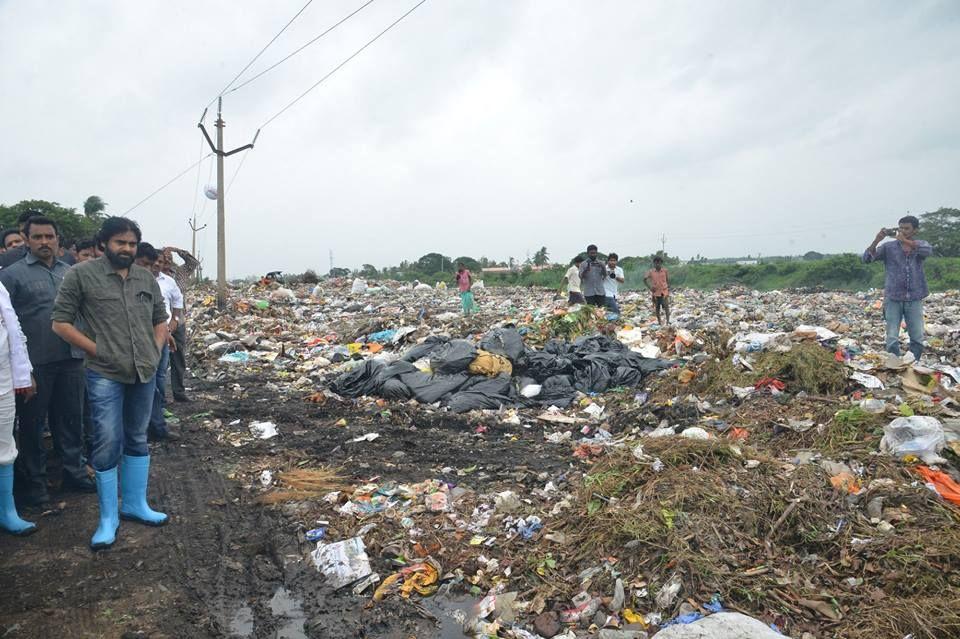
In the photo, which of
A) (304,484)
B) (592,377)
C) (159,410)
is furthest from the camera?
(592,377)

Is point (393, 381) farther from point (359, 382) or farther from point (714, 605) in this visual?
point (714, 605)

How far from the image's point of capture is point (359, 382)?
649 cm

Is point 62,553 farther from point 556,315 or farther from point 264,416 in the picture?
point 556,315

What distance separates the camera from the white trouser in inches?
108

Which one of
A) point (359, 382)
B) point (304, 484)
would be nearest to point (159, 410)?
point (304, 484)

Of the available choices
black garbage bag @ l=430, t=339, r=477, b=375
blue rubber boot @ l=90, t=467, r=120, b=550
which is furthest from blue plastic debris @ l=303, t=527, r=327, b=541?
black garbage bag @ l=430, t=339, r=477, b=375

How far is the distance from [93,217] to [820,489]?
30407 mm

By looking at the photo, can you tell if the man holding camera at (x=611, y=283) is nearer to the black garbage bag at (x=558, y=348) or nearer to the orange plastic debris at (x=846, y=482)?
the black garbage bag at (x=558, y=348)

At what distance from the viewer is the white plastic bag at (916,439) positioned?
3139 mm

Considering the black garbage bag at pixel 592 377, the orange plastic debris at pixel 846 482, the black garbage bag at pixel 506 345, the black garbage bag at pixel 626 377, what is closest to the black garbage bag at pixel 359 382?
the black garbage bag at pixel 506 345

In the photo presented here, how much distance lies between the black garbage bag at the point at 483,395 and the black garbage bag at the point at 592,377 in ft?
2.37

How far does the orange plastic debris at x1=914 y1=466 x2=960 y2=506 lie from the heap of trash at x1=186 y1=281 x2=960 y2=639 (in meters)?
0.01

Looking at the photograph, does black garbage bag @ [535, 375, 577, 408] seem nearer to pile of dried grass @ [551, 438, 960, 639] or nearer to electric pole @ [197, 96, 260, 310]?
pile of dried grass @ [551, 438, 960, 639]

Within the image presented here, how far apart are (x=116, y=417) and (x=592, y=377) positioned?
4466 mm
